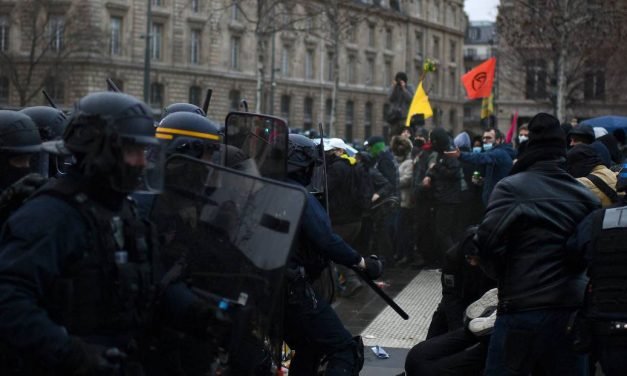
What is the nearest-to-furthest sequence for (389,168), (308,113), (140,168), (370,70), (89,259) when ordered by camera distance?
1. (89,259)
2. (140,168)
3. (389,168)
4. (308,113)
5. (370,70)

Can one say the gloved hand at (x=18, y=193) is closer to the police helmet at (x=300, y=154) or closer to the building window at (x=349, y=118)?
the police helmet at (x=300, y=154)

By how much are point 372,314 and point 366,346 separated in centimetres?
163

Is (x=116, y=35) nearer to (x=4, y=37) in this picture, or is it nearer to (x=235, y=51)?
(x=4, y=37)

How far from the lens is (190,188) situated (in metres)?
4.11

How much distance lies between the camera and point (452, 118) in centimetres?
8606

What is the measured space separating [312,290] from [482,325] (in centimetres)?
95

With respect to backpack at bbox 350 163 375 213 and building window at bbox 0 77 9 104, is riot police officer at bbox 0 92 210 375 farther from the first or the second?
building window at bbox 0 77 9 104

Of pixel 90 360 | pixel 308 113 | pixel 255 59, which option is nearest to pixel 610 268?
pixel 90 360

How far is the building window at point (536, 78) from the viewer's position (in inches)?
1478

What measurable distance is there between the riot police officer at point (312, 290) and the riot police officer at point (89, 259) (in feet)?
6.11

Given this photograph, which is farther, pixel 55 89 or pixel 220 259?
pixel 55 89

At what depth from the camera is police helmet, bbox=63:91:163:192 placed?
3482mm

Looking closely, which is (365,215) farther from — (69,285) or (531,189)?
(69,285)

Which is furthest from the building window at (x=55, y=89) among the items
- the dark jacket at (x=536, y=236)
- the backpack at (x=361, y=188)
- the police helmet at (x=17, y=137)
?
the dark jacket at (x=536, y=236)
